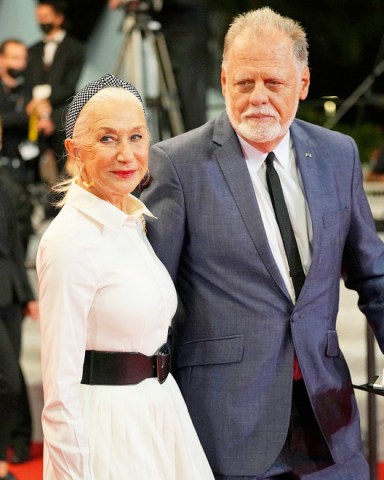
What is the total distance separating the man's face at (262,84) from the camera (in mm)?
2570

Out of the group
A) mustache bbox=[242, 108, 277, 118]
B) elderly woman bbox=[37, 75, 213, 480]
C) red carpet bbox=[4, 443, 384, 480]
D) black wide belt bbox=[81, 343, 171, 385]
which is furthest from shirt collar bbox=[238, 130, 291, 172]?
red carpet bbox=[4, 443, 384, 480]

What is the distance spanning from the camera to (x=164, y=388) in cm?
242

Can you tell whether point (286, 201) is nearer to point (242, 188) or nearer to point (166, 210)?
point (242, 188)

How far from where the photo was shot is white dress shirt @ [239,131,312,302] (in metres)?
2.64

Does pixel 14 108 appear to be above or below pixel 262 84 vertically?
above

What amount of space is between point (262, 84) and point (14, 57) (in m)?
5.22

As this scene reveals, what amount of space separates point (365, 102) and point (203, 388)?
499 centimetres

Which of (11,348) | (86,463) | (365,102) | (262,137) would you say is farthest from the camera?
(365,102)

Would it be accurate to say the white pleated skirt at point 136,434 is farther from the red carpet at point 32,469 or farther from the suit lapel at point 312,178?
the red carpet at point 32,469

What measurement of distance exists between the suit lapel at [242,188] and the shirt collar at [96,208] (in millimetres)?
366

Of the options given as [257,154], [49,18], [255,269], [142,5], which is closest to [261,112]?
[257,154]

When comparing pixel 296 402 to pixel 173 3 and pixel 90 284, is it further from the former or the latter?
pixel 173 3

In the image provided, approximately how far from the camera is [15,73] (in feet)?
24.6

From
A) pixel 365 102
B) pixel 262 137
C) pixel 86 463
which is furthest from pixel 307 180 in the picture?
pixel 365 102
